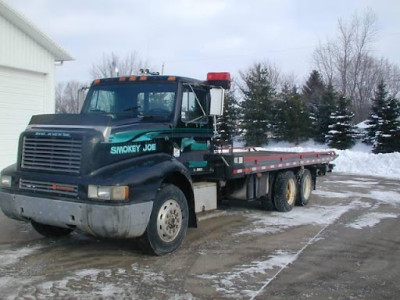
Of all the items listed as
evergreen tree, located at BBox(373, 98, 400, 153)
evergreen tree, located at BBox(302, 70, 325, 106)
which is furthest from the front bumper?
evergreen tree, located at BBox(302, 70, 325, 106)

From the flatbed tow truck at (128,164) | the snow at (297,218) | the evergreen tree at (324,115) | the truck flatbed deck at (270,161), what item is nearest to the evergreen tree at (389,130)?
the evergreen tree at (324,115)

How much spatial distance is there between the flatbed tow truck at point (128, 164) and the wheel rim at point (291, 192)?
95.9 inches

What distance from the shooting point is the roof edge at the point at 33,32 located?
12430 mm

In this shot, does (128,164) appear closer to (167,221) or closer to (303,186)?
(167,221)

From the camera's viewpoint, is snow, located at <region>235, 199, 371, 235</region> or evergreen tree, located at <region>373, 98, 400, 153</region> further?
evergreen tree, located at <region>373, 98, 400, 153</region>

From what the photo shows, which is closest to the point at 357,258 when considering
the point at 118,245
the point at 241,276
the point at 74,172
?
the point at 241,276

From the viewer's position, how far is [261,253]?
629 cm

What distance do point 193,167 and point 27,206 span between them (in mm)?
2636

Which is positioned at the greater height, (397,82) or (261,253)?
(397,82)

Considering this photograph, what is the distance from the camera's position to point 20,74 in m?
13.6

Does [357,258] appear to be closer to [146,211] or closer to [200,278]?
[200,278]

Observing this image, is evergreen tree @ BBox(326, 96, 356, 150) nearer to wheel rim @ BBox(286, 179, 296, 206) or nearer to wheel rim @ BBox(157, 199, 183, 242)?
wheel rim @ BBox(286, 179, 296, 206)

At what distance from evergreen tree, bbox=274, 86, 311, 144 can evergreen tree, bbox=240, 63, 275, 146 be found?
3.32 ft

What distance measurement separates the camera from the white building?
1289 centimetres
